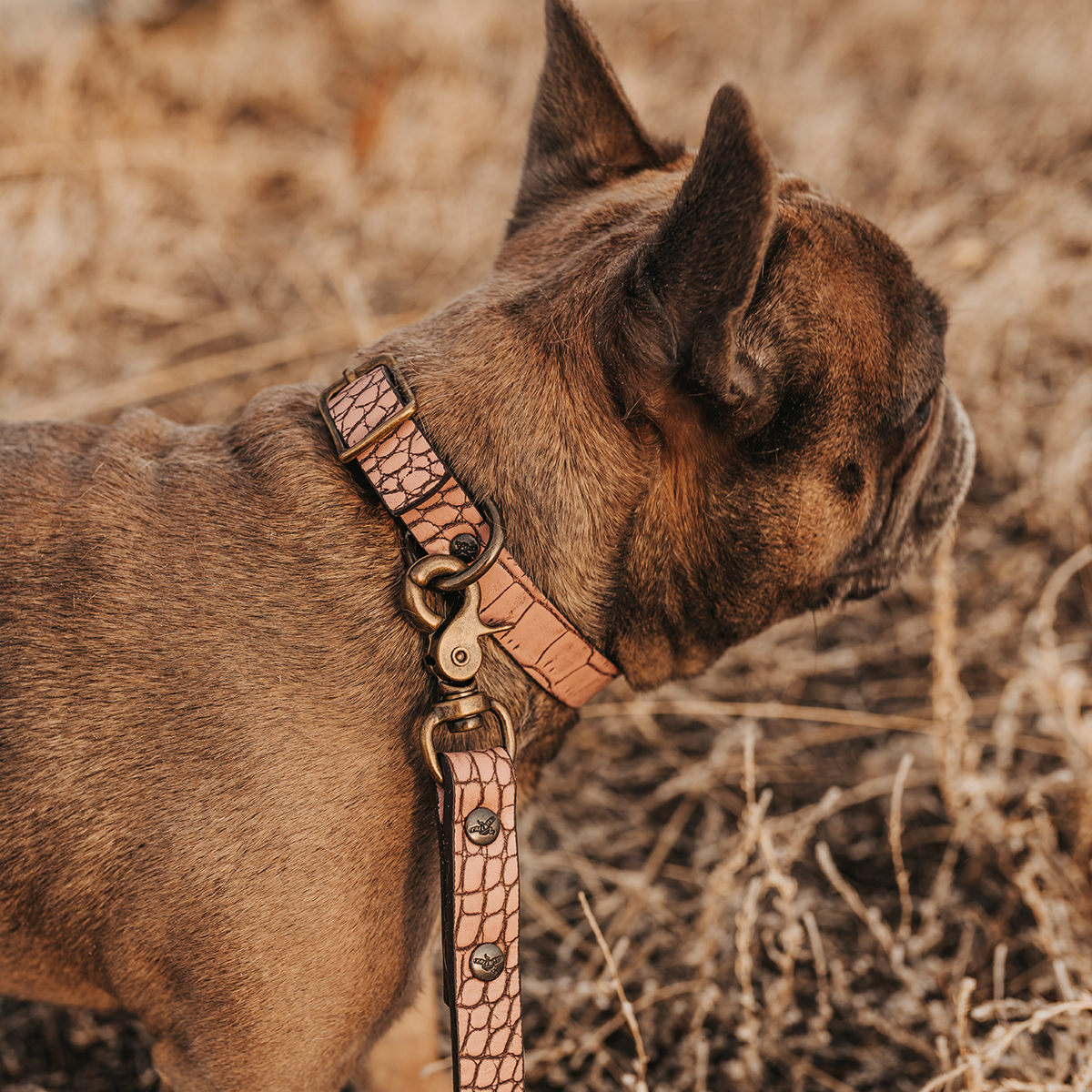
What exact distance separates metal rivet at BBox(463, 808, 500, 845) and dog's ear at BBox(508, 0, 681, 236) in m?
1.17

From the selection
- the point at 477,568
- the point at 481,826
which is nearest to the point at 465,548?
the point at 477,568

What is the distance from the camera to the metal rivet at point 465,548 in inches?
51.7

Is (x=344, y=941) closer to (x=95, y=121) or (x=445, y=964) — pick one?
(x=445, y=964)

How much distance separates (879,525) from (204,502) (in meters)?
1.24

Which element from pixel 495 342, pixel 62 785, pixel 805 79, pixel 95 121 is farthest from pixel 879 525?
pixel 805 79

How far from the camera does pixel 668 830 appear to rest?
2580 mm

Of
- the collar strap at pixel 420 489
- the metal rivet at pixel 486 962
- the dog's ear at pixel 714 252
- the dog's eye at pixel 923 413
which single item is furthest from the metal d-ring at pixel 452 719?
the dog's eye at pixel 923 413

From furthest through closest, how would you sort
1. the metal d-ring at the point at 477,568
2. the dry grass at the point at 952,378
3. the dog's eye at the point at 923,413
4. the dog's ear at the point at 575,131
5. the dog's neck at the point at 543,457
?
1. the dry grass at the point at 952,378
2. the dog's ear at the point at 575,131
3. the dog's eye at the point at 923,413
4. the dog's neck at the point at 543,457
5. the metal d-ring at the point at 477,568

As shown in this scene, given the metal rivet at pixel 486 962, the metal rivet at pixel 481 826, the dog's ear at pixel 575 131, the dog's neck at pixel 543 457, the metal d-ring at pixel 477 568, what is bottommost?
the metal rivet at pixel 486 962

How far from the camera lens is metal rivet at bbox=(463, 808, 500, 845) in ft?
4.22

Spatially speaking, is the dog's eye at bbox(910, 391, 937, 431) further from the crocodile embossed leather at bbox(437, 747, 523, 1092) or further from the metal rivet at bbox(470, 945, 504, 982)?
the metal rivet at bbox(470, 945, 504, 982)

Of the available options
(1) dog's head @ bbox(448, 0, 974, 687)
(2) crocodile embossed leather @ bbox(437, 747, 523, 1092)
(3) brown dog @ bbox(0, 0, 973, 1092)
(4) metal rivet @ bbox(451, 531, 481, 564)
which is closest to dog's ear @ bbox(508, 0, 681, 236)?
(1) dog's head @ bbox(448, 0, 974, 687)

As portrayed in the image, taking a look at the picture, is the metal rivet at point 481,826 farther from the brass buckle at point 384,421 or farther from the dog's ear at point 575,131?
the dog's ear at point 575,131

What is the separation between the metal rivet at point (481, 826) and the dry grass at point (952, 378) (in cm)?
50
